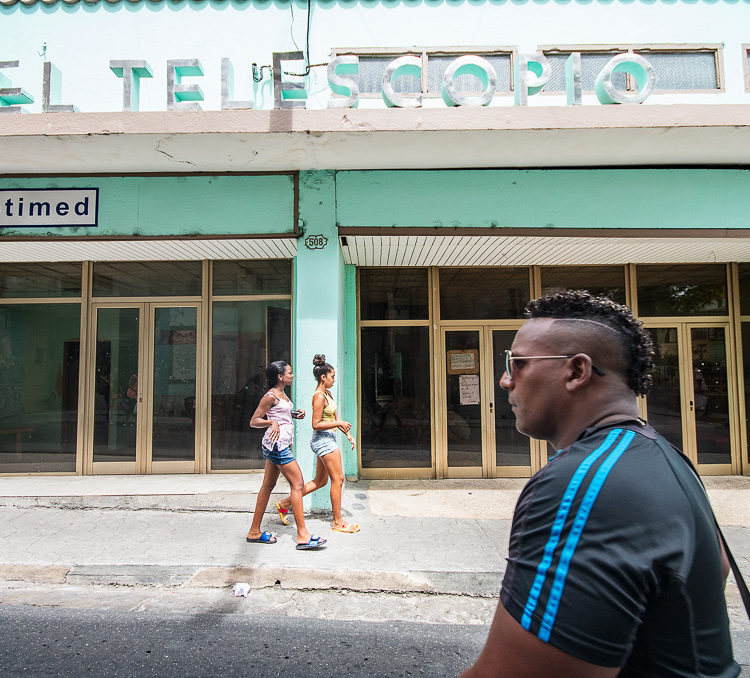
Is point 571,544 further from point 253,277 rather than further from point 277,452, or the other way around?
point 253,277

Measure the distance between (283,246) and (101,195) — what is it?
7.39 ft

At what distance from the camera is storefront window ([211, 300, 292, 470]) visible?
25.0 feet

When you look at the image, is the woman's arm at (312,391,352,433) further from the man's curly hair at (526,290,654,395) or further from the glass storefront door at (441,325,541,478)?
the man's curly hair at (526,290,654,395)

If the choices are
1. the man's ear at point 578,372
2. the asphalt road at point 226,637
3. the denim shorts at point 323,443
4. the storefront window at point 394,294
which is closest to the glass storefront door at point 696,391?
the storefront window at point 394,294

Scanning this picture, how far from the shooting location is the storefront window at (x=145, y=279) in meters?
7.80

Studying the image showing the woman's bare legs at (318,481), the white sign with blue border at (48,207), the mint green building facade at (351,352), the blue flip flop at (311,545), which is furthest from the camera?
the mint green building facade at (351,352)

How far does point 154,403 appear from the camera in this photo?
7688mm

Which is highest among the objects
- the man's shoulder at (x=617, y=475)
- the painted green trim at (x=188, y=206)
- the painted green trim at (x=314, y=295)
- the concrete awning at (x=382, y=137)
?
the concrete awning at (x=382, y=137)

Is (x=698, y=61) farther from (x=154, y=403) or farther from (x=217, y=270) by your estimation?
(x=154, y=403)

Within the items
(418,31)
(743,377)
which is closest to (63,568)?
(418,31)

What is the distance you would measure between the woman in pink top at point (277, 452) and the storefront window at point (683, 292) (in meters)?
5.66

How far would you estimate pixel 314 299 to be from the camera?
20.0 ft

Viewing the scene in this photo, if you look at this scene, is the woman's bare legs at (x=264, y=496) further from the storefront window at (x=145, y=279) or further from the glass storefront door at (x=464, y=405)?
the storefront window at (x=145, y=279)

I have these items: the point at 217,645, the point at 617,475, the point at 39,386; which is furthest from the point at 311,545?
the point at 39,386
